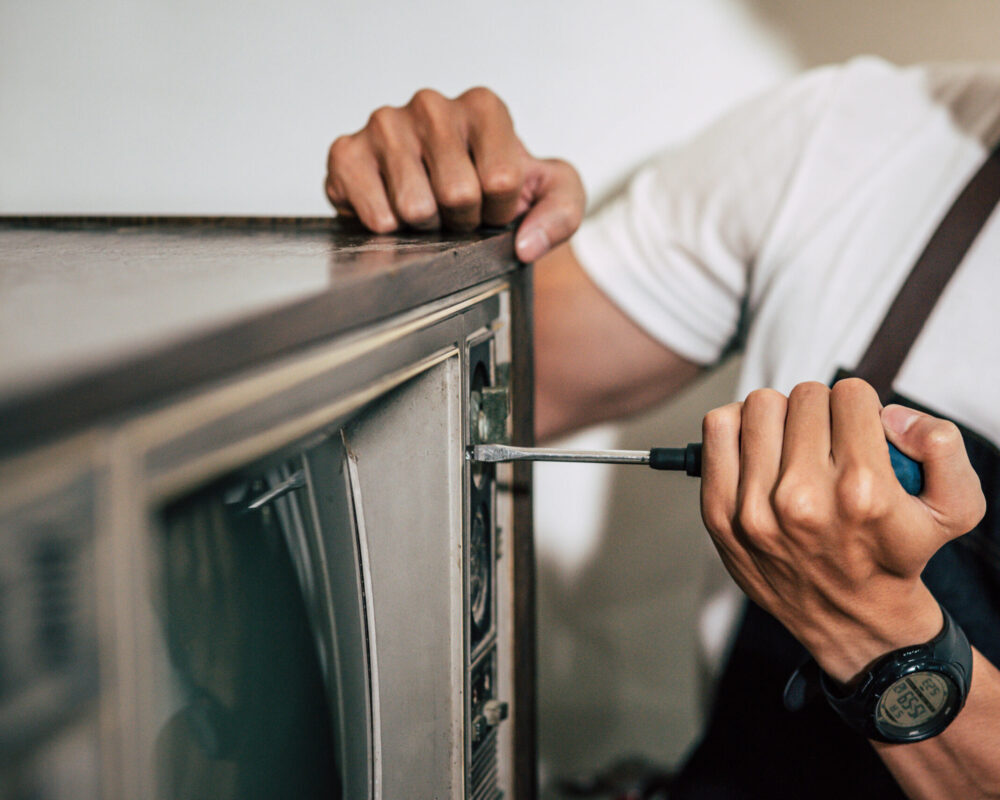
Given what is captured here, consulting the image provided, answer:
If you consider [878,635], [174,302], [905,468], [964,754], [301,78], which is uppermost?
[301,78]

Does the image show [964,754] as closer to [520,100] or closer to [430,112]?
[430,112]

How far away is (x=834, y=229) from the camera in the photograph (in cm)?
84

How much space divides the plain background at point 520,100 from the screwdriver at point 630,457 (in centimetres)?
71

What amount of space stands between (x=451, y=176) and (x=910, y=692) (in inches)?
17.2

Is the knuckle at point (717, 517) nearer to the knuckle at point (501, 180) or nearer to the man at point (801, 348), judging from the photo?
the man at point (801, 348)

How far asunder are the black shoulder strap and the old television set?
0.37 meters

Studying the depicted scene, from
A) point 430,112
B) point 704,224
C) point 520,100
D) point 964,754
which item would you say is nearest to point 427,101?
point 430,112

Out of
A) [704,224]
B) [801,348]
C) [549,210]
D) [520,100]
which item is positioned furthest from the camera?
[520,100]

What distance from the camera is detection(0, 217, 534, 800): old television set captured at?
198 millimetres

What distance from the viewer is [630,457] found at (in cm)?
42

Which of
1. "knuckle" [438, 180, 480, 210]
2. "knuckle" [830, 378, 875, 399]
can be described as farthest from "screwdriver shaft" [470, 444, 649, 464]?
"knuckle" [438, 180, 480, 210]

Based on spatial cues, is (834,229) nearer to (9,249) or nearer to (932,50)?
(932,50)

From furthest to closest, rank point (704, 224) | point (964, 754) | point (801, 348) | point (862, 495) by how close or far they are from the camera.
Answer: point (704, 224) → point (801, 348) → point (964, 754) → point (862, 495)

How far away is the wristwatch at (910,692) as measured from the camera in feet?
1.52
